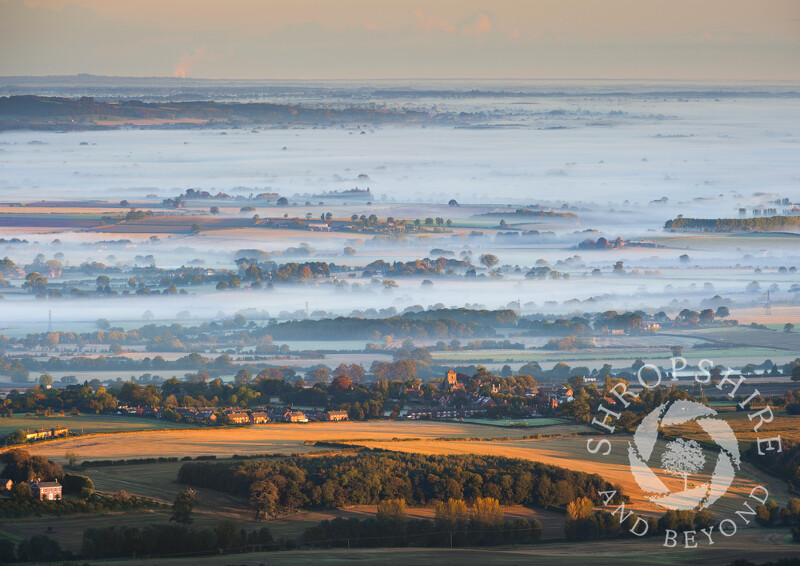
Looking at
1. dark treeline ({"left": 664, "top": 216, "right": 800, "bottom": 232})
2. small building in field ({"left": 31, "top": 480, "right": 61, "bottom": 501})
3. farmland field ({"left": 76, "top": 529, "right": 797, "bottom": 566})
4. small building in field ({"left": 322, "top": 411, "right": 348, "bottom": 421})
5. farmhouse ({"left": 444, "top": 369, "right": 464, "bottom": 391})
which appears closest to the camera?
farmland field ({"left": 76, "top": 529, "right": 797, "bottom": 566})

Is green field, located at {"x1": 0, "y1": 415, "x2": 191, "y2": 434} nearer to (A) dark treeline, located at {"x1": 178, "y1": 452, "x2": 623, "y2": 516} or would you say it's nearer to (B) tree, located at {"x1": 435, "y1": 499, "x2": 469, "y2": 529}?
(A) dark treeline, located at {"x1": 178, "y1": 452, "x2": 623, "y2": 516}

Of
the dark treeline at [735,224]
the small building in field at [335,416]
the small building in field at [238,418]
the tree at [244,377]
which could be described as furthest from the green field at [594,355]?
the dark treeline at [735,224]

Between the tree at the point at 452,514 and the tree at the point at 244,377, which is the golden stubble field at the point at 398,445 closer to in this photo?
the tree at the point at 452,514

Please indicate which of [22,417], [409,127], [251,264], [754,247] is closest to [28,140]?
[409,127]

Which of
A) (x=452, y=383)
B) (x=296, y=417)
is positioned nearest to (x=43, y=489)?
(x=296, y=417)

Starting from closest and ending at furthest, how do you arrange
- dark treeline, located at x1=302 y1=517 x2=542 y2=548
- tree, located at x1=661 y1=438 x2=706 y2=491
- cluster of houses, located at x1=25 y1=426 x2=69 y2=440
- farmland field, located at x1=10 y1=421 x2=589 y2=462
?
1. dark treeline, located at x1=302 y1=517 x2=542 y2=548
2. tree, located at x1=661 y1=438 x2=706 y2=491
3. farmland field, located at x1=10 y1=421 x2=589 y2=462
4. cluster of houses, located at x1=25 y1=426 x2=69 y2=440

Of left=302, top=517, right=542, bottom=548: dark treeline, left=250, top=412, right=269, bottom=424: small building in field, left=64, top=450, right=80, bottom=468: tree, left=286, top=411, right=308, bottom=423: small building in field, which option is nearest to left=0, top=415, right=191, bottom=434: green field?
left=250, top=412, right=269, bottom=424: small building in field
